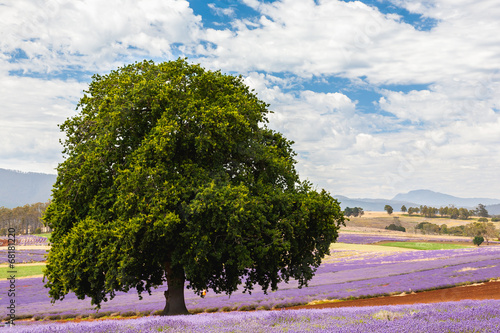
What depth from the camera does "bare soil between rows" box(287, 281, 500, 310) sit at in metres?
26.5

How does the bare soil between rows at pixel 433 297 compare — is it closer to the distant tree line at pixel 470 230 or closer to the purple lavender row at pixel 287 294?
the purple lavender row at pixel 287 294

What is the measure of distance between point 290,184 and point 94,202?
10390mm

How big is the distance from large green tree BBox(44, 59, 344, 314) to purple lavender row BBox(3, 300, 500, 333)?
490cm

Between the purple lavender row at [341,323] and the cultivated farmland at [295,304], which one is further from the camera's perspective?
the cultivated farmland at [295,304]

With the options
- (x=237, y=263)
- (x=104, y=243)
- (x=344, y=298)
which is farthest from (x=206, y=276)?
(x=344, y=298)

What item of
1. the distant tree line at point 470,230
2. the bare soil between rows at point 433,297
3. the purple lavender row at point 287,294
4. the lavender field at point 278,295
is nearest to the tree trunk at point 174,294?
the lavender field at point 278,295

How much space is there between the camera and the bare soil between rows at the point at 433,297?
2653cm

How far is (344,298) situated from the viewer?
3030cm

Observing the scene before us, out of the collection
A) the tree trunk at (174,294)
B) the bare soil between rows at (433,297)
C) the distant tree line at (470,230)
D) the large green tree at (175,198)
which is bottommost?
the distant tree line at (470,230)

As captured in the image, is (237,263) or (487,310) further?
(237,263)

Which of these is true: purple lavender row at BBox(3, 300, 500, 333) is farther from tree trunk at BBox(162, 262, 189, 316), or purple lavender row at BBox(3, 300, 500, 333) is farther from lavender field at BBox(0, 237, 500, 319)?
lavender field at BBox(0, 237, 500, 319)

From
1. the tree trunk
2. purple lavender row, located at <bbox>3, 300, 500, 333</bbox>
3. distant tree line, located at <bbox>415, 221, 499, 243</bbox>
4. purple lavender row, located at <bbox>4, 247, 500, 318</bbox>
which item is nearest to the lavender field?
purple lavender row, located at <bbox>4, 247, 500, 318</bbox>

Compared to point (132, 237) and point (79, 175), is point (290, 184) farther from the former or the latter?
point (79, 175)

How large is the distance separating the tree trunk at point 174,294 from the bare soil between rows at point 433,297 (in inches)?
369
